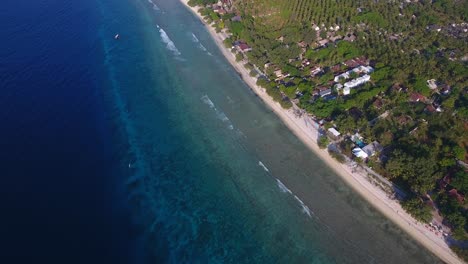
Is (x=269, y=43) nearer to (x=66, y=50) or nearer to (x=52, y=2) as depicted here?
(x=66, y=50)

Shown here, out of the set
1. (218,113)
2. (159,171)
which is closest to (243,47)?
(218,113)

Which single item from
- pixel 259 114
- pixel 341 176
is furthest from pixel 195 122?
pixel 341 176

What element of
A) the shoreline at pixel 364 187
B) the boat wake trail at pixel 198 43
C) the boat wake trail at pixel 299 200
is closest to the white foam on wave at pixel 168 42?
the boat wake trail at pixel 198 43

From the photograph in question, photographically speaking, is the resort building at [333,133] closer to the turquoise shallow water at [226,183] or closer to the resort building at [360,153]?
the resort building at [360,153]

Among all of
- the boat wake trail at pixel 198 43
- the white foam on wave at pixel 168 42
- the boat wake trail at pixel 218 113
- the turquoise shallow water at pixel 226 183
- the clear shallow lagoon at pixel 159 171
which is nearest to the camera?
the clear shallow lagoon at pixel 159 171

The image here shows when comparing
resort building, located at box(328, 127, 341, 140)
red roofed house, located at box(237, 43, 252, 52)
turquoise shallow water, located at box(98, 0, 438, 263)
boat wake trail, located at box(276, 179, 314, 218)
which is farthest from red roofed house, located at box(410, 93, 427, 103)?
red roofed house, located at box(237, 43, 252, 52)

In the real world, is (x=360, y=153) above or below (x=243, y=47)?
below

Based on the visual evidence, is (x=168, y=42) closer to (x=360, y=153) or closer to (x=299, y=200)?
(x=299, y=200)

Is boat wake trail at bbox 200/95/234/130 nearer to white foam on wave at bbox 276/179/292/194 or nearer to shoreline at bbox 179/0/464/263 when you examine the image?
shoreline at bbox 179/0/464/263
